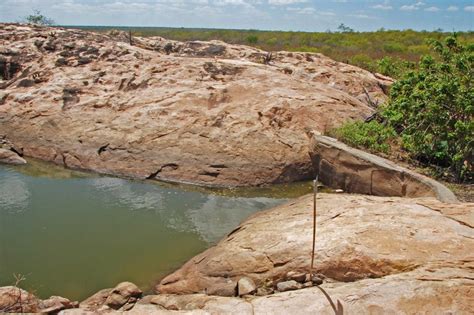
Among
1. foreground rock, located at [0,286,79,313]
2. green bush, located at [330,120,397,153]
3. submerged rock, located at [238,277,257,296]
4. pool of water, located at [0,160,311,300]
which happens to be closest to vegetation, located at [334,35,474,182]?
green bush, located at [330,120,397,153]

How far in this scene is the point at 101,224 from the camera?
19.2 ft

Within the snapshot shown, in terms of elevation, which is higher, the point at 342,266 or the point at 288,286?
the point at 342,266

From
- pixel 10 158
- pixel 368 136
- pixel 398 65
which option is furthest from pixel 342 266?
pixel 398 65

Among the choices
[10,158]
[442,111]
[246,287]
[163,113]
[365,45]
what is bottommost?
[10,158]

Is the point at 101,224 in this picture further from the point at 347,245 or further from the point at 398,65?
the point at 398,65

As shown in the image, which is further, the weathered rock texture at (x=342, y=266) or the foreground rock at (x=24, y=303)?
the foreground rock at (x=24, y=303)

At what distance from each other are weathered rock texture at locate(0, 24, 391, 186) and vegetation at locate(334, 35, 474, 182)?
1.06 metres

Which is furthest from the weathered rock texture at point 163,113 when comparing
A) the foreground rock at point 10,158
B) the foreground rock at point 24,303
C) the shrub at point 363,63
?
the shrub at point 363,63

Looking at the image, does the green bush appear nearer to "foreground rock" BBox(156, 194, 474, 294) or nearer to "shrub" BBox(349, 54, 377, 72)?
"foreground rock" BBox(156, 194, 474, 294)

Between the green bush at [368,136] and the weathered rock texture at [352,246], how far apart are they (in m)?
2.30

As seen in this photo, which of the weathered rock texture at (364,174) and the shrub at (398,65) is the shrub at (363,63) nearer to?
the shrub at (398,65)

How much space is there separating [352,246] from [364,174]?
2.69m

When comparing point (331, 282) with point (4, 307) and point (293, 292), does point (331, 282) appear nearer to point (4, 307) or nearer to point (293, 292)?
point (293, 292)

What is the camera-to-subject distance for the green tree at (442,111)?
6.18m
